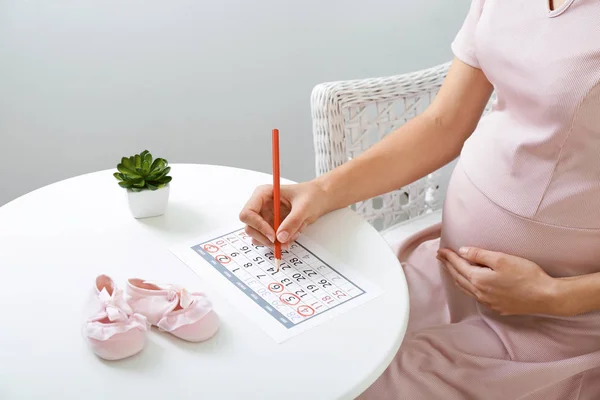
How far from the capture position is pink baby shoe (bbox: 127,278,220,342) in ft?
2.51

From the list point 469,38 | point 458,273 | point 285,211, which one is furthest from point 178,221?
point 469,38

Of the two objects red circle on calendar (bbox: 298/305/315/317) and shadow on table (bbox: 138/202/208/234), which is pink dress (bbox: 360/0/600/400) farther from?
shadow on table (bbox: 138/202/208/234)

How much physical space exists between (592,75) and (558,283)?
0.27m

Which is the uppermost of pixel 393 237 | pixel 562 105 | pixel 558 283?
pixel 562 105

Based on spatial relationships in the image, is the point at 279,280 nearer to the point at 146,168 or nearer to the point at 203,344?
the point at 203,344

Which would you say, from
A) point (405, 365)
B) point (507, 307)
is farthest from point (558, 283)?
point (405, 365)

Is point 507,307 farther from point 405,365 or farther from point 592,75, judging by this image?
point 592,75

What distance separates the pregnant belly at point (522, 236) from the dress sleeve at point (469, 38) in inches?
7.2

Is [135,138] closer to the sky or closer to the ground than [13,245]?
closer to the ground

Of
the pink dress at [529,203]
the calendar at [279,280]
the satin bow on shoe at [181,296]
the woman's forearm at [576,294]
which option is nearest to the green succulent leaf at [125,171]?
the calendar at [279,280]

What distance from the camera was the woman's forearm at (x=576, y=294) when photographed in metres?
0.90

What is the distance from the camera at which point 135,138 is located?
1.89 metres

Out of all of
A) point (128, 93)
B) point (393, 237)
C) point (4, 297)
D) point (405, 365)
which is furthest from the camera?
point (128, 93)

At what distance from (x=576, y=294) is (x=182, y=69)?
1239mm
